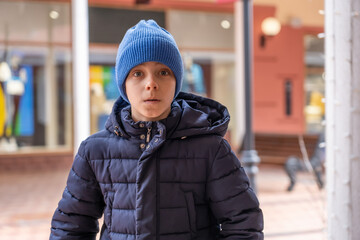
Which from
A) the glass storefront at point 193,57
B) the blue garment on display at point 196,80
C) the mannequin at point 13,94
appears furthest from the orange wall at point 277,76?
the mannequin at point 13,94

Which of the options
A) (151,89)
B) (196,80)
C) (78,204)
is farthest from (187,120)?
(196,80)

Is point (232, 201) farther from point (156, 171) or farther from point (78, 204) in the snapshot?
point (78, 204)

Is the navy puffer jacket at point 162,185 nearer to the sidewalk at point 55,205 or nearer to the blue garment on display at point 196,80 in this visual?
the sidewalk at point 55,205

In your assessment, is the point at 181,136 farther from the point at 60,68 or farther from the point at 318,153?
the point at 60,68

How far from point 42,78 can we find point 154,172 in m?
10.9

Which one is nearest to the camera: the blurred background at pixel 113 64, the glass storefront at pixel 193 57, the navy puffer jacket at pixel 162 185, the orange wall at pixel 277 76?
the navy puffer jacket at pixel 162 185

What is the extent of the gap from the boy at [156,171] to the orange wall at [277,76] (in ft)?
35.8

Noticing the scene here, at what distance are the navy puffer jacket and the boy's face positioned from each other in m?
0.04

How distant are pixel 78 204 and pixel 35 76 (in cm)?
1076

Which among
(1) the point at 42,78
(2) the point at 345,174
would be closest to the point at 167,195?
(2) the point at 345,174

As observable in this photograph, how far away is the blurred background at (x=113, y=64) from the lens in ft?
36.3

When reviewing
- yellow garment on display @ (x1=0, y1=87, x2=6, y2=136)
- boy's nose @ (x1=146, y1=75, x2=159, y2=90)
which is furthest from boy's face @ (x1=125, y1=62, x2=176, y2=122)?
yellow garment on display @ (x1=0, y1=87, x2=6, y2=136)

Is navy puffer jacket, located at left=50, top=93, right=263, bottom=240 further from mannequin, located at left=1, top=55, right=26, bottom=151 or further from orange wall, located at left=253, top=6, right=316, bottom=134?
orange wall, located at left=253, top=6, right=316, bottom=134

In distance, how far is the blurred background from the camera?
11.1 m
